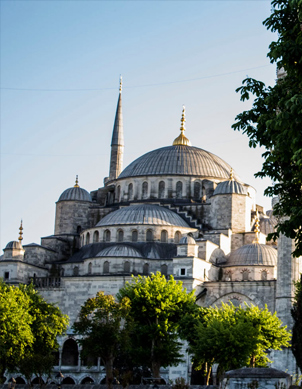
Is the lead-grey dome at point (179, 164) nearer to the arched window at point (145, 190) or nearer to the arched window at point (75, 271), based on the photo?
the arched window at point (145, 190)

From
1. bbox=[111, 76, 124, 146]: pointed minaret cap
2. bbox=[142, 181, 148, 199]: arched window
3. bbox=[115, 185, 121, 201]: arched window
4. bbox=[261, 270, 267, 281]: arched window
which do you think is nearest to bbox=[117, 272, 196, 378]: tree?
bbox=[261, 270, 267, 281]: arched window

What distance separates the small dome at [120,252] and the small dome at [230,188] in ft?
28.8

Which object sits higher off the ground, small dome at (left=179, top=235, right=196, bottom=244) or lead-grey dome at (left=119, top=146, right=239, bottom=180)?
lead-grey dome at (left=119, top=146, right=239, bottom=180)

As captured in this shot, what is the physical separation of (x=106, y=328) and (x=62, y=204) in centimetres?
2873

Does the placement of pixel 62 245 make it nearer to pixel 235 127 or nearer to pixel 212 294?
pixel 212 294

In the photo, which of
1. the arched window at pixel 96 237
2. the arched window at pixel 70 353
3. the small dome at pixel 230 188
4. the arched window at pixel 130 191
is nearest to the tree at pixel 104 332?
the arched window at pixel 70 353

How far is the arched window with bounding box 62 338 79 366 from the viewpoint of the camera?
57844 mm

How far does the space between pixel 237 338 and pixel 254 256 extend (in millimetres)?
16008

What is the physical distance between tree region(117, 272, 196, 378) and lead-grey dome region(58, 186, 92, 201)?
21.2m

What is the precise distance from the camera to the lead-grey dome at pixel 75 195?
69750 mm

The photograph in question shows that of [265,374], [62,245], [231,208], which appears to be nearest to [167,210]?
[231,208]

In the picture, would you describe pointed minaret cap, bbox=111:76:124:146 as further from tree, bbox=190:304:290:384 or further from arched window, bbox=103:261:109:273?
tree, bbox=190:304:290:384

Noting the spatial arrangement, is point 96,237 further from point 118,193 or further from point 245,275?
point 245,275

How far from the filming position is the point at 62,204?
6962 centimetres
